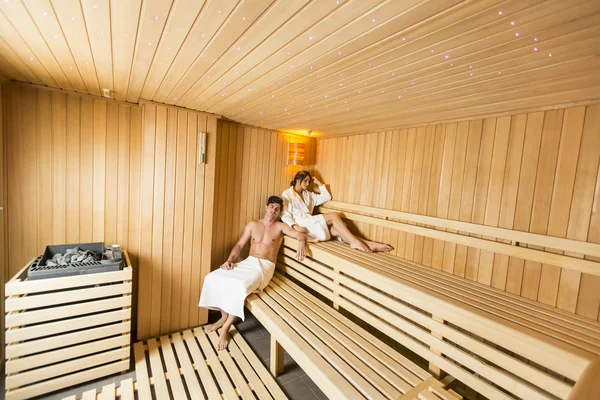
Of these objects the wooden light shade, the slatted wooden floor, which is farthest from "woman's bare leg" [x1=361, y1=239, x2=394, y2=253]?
the slatted wooden floor

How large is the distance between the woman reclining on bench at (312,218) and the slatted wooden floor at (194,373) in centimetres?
140

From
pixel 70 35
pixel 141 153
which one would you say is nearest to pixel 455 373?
pixel 70 35

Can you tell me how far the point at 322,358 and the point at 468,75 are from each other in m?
1.96

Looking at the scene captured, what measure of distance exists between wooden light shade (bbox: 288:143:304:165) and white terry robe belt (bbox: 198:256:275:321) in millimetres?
1407

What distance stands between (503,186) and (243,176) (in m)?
2.68

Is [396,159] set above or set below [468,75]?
below

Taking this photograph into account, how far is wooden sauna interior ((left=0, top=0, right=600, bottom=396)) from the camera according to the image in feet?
3.67

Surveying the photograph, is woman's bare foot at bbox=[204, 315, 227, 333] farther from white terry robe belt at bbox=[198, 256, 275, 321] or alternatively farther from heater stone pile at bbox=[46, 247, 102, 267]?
heater stone pile at bbox=[46, 247, 102, 267]

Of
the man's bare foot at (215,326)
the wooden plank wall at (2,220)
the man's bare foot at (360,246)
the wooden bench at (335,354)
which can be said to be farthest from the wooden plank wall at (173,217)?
the man's bare foot at (360,246)

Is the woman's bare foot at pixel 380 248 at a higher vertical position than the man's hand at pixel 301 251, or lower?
higher

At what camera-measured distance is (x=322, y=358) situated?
70.4 inches

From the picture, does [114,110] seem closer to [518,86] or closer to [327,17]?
[327,17]

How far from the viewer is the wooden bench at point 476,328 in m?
1.25

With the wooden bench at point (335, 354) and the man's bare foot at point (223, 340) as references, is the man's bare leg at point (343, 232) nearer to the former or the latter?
the wooden bench at point (335, 354)
